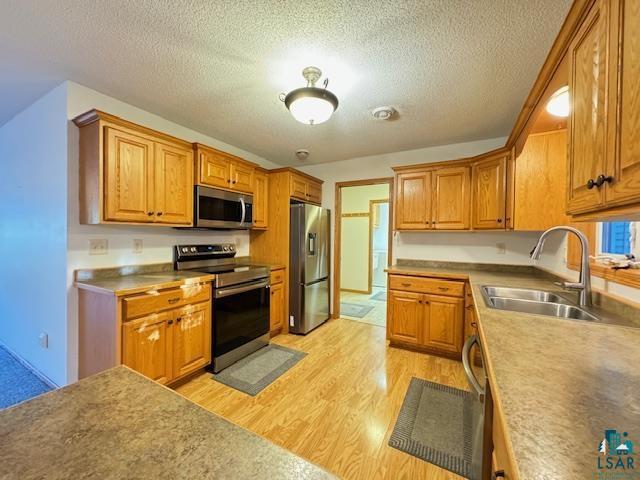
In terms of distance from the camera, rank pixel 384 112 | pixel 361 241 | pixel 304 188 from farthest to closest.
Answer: pixel 361 241
pixel 304 188
pixel 384 112

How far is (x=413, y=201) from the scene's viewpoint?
319 centimetres

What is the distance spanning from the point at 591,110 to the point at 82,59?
108 inches

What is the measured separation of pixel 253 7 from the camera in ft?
4.46

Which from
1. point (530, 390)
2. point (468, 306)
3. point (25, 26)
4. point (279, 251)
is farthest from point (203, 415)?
point (279, 251)

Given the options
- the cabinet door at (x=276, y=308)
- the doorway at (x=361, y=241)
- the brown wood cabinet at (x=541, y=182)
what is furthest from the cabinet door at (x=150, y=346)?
the doorway at (x=361, y=241)

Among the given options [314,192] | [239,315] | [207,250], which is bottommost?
[239,315]

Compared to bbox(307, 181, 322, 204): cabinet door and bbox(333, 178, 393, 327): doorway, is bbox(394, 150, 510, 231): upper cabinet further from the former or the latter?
bbox(333, 178, 393, 327): doorway

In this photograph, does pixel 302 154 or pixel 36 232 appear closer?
pixel 36 232

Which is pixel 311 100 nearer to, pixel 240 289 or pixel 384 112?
pixel 384 112

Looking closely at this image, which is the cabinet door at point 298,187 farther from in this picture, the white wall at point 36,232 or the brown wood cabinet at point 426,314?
the white wall at point 36,232

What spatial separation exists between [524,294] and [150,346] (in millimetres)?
2779

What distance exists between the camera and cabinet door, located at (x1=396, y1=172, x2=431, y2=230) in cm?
311

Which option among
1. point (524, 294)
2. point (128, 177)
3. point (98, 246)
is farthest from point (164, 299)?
point (524, 294)

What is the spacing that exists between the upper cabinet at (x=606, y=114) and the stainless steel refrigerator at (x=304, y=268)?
2582mm
